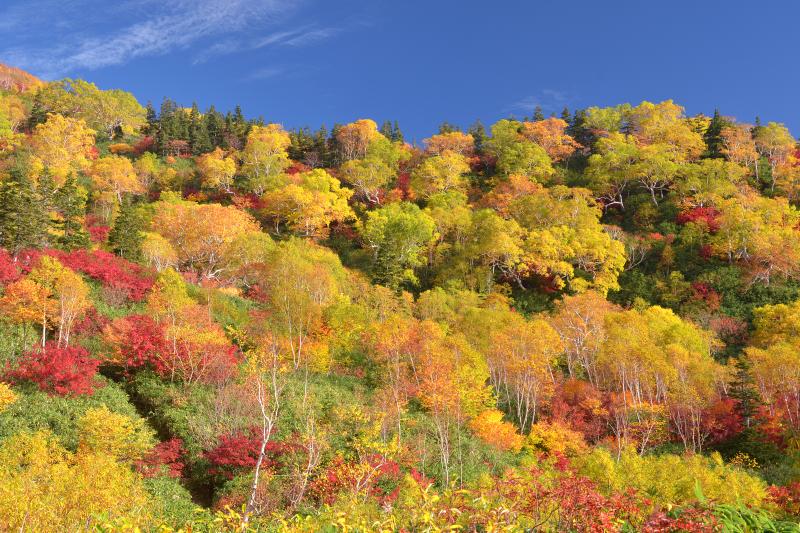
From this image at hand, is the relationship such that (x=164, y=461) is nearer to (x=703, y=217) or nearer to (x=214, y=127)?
(x=703, y=217)

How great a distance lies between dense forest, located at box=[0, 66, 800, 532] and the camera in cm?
1269

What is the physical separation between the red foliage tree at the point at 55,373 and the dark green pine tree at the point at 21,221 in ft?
44.9

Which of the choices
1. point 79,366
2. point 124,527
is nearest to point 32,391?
point 79,366

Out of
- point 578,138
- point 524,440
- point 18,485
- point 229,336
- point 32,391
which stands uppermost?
point 578,138

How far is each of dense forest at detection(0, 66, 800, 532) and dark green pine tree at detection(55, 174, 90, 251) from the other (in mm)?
161

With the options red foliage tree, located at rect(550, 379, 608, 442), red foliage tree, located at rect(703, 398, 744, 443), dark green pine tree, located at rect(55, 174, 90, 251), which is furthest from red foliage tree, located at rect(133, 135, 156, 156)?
red foliage tree, located at rect(703, 398, 744, 443)

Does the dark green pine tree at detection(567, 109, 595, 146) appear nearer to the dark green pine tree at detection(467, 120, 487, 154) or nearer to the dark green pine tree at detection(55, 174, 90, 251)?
the dark green pine tree at detection(467, 120, 487, 154)

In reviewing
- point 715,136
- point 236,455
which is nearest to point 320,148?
point 715,136

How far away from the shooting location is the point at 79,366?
1966 cm

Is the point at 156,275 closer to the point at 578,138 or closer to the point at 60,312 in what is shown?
the point at 60,312

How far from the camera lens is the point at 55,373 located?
1877 cm

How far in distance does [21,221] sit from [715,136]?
67.5m

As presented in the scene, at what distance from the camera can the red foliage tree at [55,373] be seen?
61.8ft

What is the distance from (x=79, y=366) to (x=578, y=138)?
6400 cm
